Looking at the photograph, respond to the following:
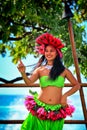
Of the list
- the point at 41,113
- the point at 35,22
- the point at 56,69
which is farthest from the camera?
the point at 35,22

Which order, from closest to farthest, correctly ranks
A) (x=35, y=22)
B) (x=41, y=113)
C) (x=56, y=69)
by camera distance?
(x=41, y=113) < (x=56, y=69) < (x=35, y=22)

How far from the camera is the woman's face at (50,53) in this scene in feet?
10.4

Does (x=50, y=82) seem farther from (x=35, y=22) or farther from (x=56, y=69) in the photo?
(x=35, y=22)

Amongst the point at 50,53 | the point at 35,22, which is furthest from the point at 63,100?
the point at 35,22

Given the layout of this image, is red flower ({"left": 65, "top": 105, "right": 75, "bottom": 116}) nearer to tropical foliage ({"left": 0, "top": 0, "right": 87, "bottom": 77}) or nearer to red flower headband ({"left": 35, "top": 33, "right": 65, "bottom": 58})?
red flower headband ({"left": 35, "top": 33, "right": 65, "bottom": 58})

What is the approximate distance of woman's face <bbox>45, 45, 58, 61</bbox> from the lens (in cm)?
318

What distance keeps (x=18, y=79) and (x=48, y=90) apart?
9091 millimetres

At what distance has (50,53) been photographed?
3.18 m

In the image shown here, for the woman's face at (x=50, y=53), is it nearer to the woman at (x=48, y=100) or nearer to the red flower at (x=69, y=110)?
the woman at (x=48, y=100)

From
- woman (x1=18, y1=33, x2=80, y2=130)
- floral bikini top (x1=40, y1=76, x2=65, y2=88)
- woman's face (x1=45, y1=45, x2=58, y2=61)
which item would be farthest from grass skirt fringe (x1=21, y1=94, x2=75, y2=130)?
woman's face (x1=45, y1=45, x2=58, y2=61)

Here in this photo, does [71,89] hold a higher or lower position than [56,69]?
lower

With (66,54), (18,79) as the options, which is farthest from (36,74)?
(18,79)

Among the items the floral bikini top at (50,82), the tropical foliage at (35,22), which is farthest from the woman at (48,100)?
the tropical foliage at (35,22)

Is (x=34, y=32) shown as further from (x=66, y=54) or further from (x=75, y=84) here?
(x=75, y=84)
